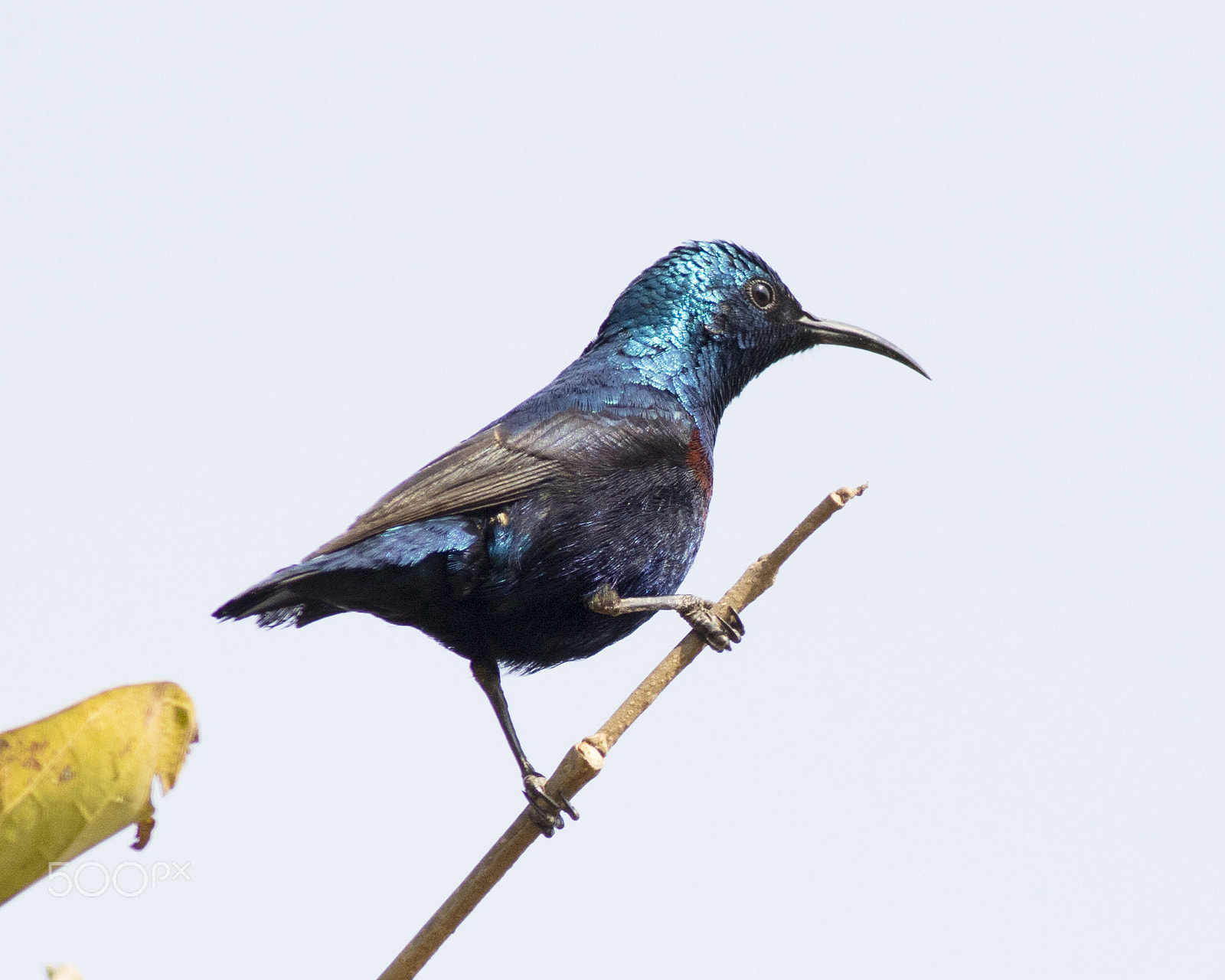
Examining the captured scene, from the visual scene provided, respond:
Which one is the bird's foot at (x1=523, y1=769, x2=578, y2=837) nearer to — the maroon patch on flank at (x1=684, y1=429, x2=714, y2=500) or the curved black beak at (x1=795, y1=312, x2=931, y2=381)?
the maroon patch on flank at (x1=684, y1=429, x2=714, y2=500)

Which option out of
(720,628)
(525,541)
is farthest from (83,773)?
(525,541)

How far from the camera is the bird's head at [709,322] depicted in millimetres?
5703

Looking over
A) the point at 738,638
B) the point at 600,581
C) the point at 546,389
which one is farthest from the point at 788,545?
the point at 546,389

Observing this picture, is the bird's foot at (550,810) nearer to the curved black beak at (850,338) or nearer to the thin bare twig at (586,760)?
the thin bare twig at (586,760)

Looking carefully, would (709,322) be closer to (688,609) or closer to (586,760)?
(688,609)

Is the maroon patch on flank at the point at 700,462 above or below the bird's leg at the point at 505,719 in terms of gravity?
above

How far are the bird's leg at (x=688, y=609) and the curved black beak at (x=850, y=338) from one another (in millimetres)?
1904

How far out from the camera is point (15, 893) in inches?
77.2

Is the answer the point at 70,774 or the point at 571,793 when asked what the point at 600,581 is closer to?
the point at 571,793

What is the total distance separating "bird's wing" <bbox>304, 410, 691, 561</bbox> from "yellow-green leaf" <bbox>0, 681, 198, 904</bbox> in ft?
8.28

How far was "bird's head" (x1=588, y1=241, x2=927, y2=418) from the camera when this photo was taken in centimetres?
570

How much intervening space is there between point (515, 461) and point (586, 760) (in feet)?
5.91


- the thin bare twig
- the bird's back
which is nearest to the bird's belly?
the bird's back

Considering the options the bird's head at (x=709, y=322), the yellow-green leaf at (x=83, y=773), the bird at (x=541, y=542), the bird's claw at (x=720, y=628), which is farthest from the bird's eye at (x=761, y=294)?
the yellow-green leaf at (x=83, y=773)
